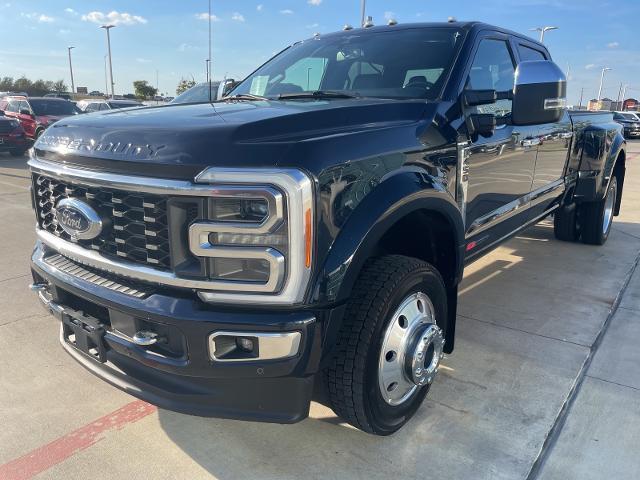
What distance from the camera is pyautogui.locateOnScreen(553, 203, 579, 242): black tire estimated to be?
607cm

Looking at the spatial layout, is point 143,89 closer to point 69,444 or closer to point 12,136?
point 12,136

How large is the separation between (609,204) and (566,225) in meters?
0.63

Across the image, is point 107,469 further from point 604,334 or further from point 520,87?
point 604,334

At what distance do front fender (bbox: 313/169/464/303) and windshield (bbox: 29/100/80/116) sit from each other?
16.0 meters

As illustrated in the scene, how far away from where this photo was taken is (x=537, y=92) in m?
2.77

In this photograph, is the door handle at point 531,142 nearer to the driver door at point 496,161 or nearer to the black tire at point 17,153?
the driver door at point 496,161

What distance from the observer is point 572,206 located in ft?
19.0

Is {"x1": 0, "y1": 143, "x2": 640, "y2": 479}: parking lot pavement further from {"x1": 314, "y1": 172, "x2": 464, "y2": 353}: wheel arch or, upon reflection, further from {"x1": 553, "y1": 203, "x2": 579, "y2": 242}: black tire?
{"x1": 553, "y1": 203, "x2": 579, "y2": 242}: black tire

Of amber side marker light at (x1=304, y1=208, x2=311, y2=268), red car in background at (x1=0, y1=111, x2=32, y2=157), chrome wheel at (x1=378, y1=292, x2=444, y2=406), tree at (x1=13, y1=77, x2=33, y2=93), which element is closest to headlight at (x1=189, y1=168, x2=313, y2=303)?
amber side marker light at (x1=304, y1=208, x2=311, y2=268)

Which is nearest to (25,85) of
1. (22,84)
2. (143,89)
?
(22,84)

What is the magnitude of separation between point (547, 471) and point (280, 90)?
252 cm

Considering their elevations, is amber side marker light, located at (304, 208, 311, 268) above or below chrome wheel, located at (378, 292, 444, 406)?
above

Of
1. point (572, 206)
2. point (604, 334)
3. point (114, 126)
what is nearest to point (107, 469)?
point (114, 126)

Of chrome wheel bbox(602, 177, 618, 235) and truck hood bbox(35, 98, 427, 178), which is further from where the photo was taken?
chrome wheel bbox(602, 177, 618, 235)
